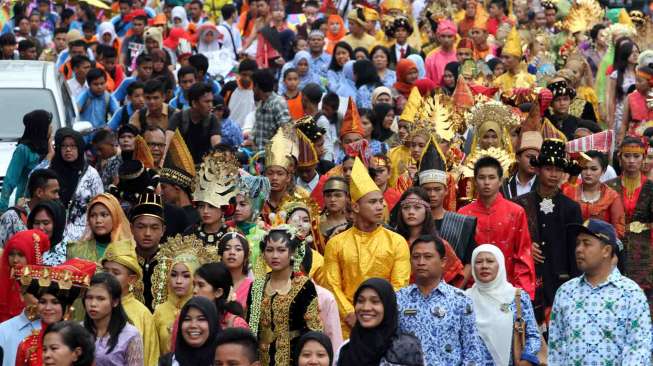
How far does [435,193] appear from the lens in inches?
591

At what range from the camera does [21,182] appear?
1666 centimetres

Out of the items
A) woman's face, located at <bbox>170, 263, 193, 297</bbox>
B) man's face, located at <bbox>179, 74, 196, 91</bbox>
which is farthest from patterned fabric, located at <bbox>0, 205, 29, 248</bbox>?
man's face, located at <bbox>179, 74, 196, 91</bbox>

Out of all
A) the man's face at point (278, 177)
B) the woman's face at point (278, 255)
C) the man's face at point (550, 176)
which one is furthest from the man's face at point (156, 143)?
the woman's face at point (278, 255)

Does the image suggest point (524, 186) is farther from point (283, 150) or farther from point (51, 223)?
point (51, 223)

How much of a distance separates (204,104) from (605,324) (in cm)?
754

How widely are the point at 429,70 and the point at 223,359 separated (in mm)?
14069

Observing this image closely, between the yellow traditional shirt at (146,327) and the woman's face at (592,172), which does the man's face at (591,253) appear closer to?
the yellow traditional shirt at (146,327)

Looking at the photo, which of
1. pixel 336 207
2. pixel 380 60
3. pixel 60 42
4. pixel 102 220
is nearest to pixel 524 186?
pixel 336 207

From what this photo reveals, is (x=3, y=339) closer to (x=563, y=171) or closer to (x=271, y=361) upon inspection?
(x=271, y=361)

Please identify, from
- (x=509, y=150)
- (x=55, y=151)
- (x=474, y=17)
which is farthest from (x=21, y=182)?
(x=474, y=17)

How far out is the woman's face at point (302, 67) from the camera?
2290 centimetres

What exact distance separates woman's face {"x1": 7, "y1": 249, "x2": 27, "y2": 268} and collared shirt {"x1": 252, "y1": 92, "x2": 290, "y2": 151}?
6.19 meters

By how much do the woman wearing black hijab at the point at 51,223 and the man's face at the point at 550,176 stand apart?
12.7ft

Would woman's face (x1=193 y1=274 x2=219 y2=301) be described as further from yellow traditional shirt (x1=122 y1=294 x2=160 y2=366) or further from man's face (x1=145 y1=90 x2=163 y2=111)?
man's face (x1=145 y1=90 x2=163 y2=111)
